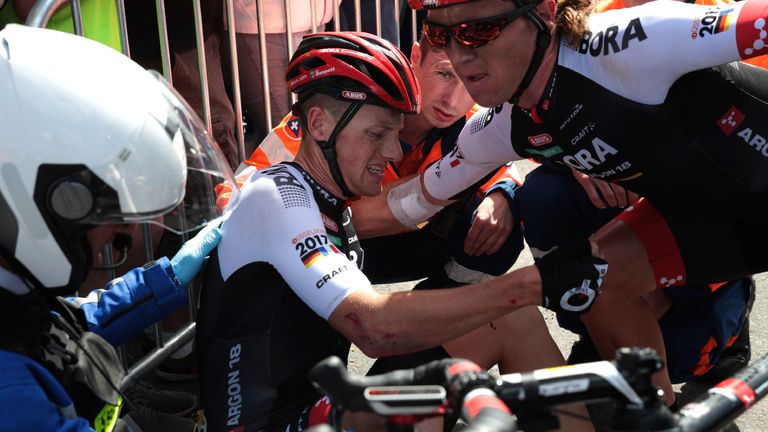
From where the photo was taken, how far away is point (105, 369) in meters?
2.21

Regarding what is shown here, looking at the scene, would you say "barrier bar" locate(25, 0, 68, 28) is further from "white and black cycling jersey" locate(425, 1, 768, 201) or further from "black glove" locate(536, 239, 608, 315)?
"black glove" locate(536, 239, 608, 315)

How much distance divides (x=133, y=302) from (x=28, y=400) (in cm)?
94

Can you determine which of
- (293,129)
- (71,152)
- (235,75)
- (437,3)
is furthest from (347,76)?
(235,75)

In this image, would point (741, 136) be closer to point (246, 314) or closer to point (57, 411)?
point (246, 314)

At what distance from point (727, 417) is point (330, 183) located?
4.98 feet

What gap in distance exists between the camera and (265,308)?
2.67 m

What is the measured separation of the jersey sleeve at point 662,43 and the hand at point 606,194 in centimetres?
68

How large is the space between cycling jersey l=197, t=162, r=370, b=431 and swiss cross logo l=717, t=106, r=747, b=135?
123cm

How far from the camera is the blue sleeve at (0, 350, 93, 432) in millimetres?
1797

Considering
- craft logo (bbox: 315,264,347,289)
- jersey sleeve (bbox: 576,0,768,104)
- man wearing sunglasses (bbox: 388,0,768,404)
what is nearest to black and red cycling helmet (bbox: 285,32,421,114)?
man wearing sunglasses (bbox: 388,0,768,404)

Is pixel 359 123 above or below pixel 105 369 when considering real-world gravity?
above

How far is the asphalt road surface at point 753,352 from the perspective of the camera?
361 cm

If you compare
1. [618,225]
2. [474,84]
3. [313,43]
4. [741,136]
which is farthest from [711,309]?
[313,43]

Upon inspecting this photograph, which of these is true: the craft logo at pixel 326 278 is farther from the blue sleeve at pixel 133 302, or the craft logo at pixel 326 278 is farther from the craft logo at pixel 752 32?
the craft logo at pixel 752 32
